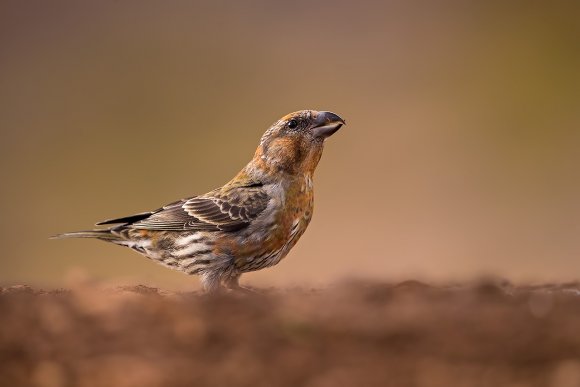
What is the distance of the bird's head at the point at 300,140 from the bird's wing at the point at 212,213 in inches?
11.6

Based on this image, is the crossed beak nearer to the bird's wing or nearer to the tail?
the bird's wing

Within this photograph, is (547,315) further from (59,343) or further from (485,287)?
(59,343)

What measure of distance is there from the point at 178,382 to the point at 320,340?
2.31 ft

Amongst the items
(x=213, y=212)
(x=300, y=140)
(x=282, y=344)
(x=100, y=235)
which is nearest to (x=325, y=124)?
(x=300, y=140)

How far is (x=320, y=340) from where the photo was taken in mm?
4016

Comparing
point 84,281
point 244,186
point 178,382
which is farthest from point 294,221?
point 178,382

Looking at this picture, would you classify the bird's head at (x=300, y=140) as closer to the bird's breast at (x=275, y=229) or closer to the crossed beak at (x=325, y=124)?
the crossed beak at (x=325, y=124)

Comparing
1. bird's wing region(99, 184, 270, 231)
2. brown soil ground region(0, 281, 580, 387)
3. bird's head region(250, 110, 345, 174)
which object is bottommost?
brown soil ground region(0, 281, 580, 387)

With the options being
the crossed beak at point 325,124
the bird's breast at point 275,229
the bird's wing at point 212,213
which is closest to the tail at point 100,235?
the bird's wing at point 212,213

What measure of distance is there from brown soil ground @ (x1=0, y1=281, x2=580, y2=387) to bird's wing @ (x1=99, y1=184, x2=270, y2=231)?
2.46 meters

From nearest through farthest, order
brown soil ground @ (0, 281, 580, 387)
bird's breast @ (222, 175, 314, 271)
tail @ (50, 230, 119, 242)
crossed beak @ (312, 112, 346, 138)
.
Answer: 1. brown soil ground @ (0, 281, 580, 387)
2. bird's breast @ (222, 175, 314, 271)
3. crossed beak @ (312, 112, 346, 138)
4. tail @ (50, 230, 119, 242)

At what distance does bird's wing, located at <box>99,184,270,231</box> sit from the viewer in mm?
7105

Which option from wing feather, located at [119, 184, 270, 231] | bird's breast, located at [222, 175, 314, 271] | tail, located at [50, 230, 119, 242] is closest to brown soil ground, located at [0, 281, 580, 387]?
bird's breast, located at [222, 175, 314, 271]

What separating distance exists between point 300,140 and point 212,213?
3.18 feet
